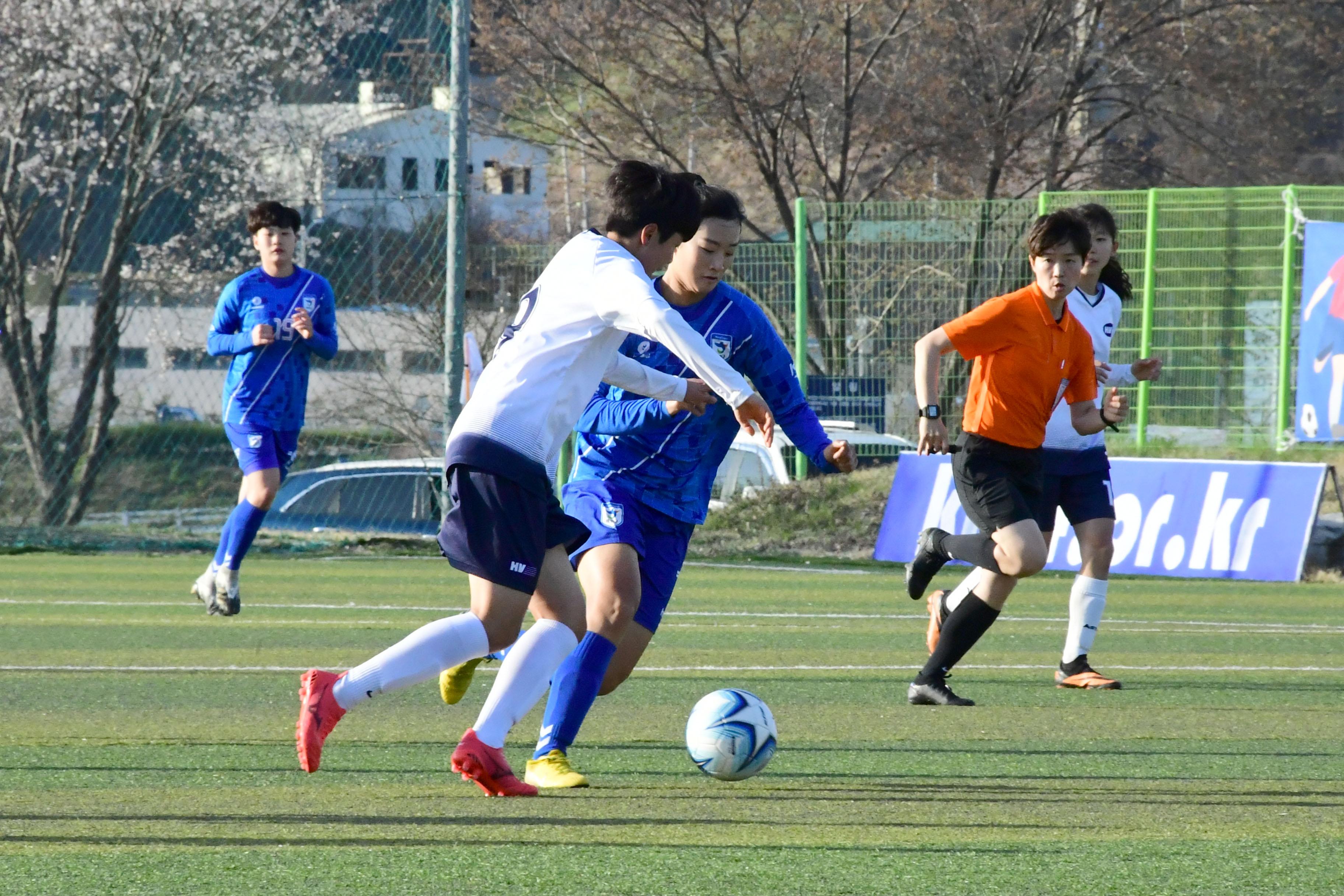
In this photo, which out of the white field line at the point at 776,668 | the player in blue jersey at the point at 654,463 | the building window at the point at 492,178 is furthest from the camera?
the building window at the point at 492,178

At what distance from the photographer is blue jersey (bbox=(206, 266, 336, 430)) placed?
969 cm

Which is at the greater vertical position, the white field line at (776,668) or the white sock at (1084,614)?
the white sock at (1084,614)

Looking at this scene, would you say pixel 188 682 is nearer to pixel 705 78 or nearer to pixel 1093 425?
pixel 1093 425

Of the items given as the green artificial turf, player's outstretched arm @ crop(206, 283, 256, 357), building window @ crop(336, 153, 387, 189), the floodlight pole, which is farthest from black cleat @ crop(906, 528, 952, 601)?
building window @ crop(336, 153, 387, 189)

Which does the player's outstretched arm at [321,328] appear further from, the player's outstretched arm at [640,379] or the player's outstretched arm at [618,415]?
the player's outstretched arm at [640,379]

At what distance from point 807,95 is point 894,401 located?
6.24 meters

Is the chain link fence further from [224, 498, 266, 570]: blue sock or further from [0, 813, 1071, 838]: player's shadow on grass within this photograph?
[0, 813, 1071, 838]: player's shadow on grass

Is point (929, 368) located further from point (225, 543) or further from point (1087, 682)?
point (225, 543)

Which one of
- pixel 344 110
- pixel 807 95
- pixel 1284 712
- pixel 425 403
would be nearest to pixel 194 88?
pixel 344 110

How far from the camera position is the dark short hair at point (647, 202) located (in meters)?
4.70

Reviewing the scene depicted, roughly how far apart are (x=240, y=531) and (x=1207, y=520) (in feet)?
23.6

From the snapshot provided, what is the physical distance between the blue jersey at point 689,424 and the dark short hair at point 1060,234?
5.05 ft

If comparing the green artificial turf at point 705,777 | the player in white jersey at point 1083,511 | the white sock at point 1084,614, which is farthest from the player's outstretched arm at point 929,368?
the white sock at point 1084,614

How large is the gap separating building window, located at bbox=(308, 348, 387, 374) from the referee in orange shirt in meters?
9.62
